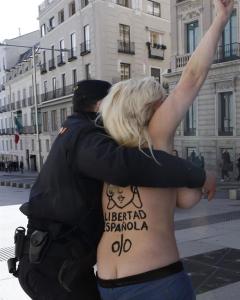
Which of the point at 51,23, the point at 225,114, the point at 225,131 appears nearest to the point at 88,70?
the point at 51,23

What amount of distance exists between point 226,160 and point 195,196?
19925mm

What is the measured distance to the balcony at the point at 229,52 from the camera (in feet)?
72.1

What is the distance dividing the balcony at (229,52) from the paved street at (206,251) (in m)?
12.6

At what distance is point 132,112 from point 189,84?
0.28m

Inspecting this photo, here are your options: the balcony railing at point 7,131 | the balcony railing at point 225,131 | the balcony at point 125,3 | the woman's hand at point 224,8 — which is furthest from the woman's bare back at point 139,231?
the balcony railing at point 7,131

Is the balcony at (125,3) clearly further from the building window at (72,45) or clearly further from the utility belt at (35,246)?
the utility belt at (35,246)

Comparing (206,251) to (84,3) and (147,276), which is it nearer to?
(147,276)

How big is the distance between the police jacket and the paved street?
144cm

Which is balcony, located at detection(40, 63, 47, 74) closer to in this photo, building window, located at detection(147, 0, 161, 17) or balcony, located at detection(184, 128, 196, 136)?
building window, located at detection(147, 0, 161, 17)

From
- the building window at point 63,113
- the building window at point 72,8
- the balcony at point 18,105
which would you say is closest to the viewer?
the building window at point 72,8

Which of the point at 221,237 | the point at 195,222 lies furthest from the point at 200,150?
the point at 221,237

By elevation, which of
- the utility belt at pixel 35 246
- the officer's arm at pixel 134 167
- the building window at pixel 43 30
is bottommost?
the utility belt at pixel 35 246

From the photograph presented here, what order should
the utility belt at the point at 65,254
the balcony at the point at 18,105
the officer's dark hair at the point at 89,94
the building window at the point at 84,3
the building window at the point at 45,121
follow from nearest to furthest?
the utility belt at the point at 65,254, the officer's dark hair at the point at 89,94, the building window at the point at 84,3, the building window at the point at 45,121, the balcony at the point at 18,105

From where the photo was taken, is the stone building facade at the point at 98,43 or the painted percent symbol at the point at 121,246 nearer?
the painted percent symbol at the point at 121,246
